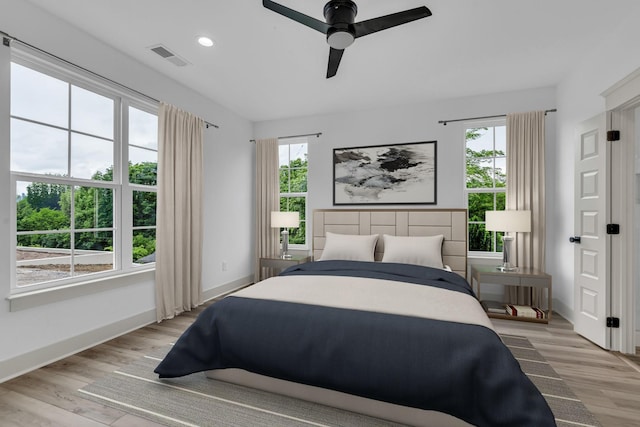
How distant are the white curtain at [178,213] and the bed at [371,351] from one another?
56.7 inches

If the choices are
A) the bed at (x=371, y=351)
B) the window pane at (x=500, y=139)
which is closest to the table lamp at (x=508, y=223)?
the window pane at (x=500, y=139)

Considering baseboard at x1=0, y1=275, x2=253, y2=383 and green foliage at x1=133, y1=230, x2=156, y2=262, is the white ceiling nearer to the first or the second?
green foliage at x1=133, y1=230, x2=156, y2=262

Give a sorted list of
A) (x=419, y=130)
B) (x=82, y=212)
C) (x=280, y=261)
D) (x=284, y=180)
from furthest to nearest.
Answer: (x=284, y=180)
(x=280, y=261)
(x=419, y=130)
(x=82, y=212)

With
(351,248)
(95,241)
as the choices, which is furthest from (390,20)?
(95,241)

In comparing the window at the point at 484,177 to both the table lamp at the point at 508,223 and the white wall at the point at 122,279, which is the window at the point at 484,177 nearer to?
the table lamp at the point at 508,223

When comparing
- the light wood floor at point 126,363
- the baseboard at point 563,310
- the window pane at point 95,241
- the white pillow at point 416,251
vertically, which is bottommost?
the light wood floor at point 126,363

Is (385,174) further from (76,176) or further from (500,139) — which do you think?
(76,176)

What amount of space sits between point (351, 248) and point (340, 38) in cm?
244

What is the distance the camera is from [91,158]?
279 centimetres

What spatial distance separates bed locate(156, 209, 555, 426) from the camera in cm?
153

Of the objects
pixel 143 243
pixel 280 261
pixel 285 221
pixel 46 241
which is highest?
pixel 285 221

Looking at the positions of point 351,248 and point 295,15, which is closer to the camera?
point 295,15

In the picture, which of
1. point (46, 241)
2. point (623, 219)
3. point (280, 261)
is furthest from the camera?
point (280, 261)

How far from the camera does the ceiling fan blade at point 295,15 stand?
73.3 inches
